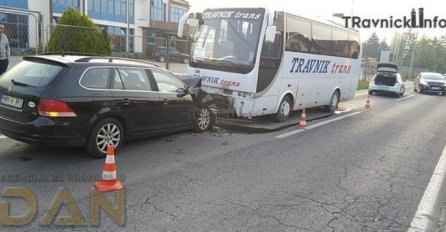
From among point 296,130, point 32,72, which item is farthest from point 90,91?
point 296,130

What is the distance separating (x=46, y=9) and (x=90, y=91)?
1457 inches

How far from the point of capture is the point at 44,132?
602 cm

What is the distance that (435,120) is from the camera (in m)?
15.0

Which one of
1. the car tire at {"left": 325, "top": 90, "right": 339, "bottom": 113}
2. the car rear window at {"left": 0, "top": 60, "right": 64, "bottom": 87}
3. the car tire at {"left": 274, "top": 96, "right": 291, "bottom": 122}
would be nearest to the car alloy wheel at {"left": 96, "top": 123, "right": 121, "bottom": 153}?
the car rear window at {"left": 0, "top": 60, "right": 64, "bottom": 87}

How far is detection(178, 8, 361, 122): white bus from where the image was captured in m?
10.1

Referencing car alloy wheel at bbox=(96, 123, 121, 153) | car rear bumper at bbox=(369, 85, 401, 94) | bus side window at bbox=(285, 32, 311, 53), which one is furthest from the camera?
car rear bumper at bbox=(369, 85, 401, 94)

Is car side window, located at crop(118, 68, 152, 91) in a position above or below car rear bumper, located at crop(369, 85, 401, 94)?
above

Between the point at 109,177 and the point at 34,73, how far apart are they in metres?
2.26

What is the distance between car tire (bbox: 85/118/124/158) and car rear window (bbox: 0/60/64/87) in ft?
3.26

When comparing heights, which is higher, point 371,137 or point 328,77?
point 328,77

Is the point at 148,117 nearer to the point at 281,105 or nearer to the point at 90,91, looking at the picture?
the point at 90,91

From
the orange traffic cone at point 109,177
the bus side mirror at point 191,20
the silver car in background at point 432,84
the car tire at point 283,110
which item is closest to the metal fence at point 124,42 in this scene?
the bus side mirror at point 191,20

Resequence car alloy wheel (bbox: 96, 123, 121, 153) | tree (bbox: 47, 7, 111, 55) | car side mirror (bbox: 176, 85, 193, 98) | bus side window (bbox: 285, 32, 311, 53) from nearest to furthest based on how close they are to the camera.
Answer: car alloy wheel (bbox: 96, 123, 121, 153) → car side mirror (bbox: 176, 85, 193, 98) → bus side window (bbox: 285, 32, 311, 53) → tree (bbox: 47, 7, 111, 55)

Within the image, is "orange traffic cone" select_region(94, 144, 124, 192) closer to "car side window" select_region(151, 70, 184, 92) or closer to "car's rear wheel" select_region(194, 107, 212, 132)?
"car side window" select_region(151, 70, 184, 92)
